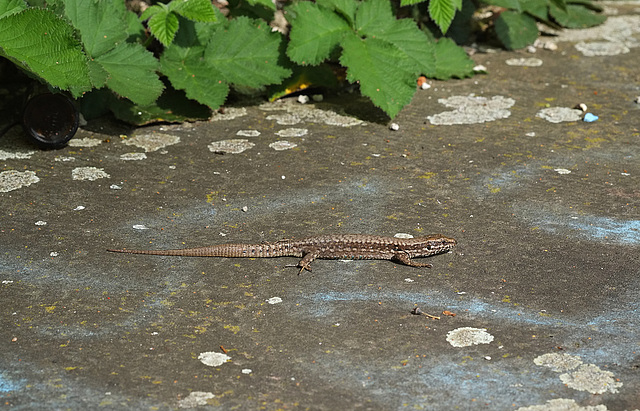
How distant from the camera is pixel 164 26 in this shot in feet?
17.7

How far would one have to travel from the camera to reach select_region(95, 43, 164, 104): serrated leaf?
5.19m

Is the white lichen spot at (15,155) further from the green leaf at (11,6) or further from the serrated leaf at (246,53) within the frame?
the serrated leaf at (246,53)

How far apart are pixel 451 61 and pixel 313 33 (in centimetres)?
139

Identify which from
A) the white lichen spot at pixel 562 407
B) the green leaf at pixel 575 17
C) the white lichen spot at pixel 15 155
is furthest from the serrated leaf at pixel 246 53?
the white lichen spot at pixel 562 407

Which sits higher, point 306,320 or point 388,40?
point 388,40

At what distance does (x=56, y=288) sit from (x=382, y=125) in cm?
284

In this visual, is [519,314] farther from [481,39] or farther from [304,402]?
[481,39]

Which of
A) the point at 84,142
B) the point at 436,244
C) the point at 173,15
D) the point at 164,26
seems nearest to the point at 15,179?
the point at 84,142

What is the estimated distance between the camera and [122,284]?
12.2ft

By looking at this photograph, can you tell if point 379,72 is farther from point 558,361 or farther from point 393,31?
point 558,361

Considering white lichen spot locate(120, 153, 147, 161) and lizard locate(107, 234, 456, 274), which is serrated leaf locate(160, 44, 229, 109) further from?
lizard locate(107, 234, 456, 274)

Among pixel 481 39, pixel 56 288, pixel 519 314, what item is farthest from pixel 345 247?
pixel 481 39

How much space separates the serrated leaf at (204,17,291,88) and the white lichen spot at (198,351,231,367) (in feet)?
9.67

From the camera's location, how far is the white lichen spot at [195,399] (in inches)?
113
